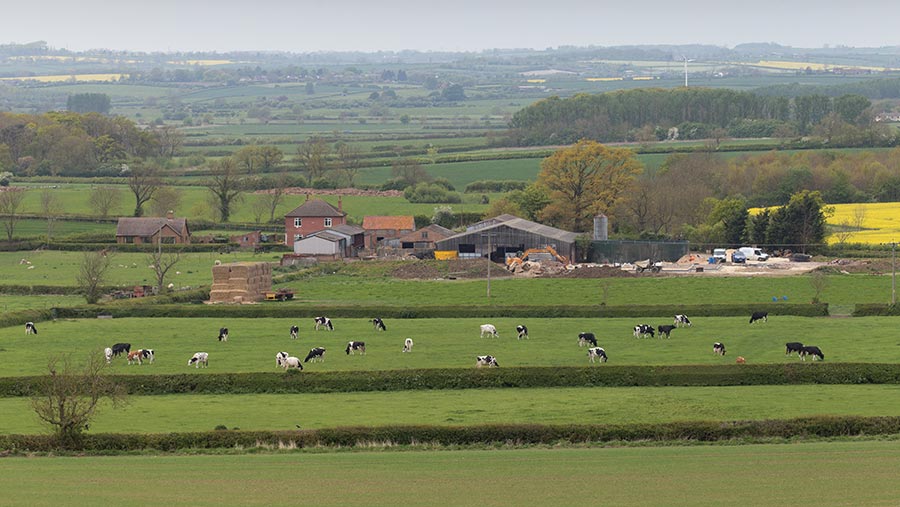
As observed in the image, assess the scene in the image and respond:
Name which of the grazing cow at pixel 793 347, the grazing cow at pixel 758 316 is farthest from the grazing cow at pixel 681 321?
the grazing cow at pixel 793 347

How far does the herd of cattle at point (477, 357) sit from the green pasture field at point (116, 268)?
17.3 metres

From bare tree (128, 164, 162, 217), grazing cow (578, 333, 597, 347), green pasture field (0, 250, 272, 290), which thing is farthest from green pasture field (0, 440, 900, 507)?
bare tree (128, 164, 162, 217)

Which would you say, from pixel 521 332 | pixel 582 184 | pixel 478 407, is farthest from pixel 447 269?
pixel 478 407

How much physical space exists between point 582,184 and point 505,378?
2061 inches

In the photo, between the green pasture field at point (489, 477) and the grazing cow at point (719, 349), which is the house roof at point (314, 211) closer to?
the grazing cow at point (719, 349)

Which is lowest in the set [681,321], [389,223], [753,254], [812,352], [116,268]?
[116,268]

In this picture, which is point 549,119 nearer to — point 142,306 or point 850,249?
point 850,249

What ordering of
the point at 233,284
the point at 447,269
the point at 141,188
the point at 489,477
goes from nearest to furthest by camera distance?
the point at 489,477, the point at 233,284, the point at 447,269, the point at 141,188

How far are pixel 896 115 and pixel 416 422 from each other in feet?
548

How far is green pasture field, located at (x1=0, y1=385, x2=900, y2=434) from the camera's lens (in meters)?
34.9

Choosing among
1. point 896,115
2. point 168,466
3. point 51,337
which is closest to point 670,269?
point 51,337

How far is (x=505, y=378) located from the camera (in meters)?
40.5

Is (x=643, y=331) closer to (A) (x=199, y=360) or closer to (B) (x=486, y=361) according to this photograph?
(B) (x=486, y=361)

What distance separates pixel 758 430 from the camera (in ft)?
108
